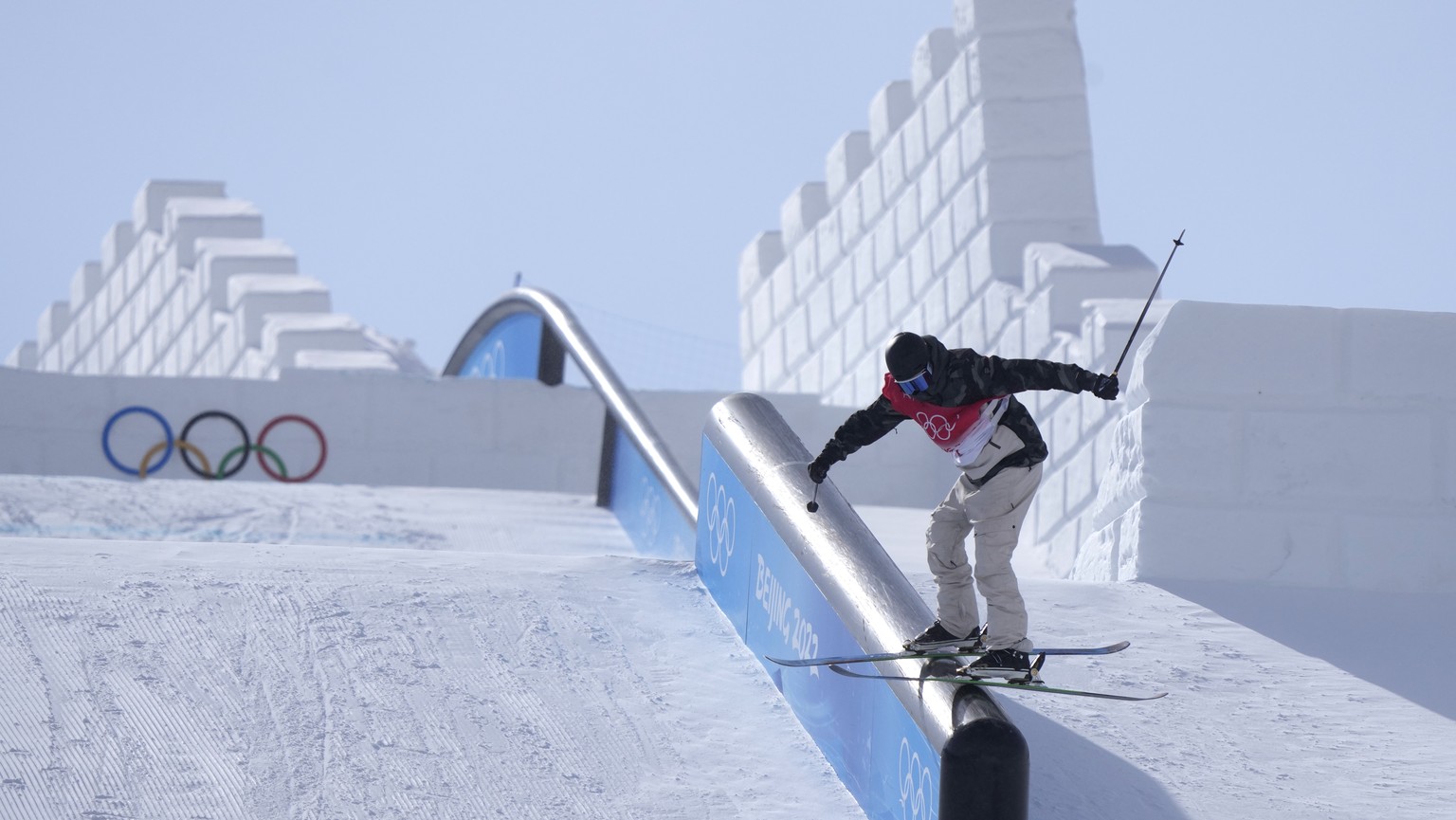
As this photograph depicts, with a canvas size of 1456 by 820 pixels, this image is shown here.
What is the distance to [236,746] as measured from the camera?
3869mm

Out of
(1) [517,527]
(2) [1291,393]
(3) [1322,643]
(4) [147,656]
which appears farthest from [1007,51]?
(4) [147,656]

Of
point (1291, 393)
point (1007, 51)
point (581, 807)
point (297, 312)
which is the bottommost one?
point (581, 807)

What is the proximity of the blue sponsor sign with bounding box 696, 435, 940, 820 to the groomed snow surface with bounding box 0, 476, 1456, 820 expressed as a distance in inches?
2.7

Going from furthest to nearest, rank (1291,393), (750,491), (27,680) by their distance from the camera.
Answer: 1. (1291,393)
2. (750,491)
3. (27,680)

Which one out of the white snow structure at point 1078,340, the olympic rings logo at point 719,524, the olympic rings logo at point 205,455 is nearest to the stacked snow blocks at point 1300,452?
the white snow structure at point 1078,340

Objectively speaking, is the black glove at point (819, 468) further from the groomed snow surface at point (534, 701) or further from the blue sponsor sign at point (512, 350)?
the blue sponsor sign at point (512, 350)

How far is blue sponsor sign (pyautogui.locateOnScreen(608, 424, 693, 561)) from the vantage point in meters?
6.75

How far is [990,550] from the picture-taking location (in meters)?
3.60

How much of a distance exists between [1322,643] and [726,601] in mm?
1830

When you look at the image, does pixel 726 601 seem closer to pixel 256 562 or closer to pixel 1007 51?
pixel 256 562

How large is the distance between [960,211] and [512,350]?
3322mm

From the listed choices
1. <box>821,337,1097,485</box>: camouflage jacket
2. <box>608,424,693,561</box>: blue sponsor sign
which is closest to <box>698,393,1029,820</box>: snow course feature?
<box>821,337,1097,485</box>: camouflage jacket

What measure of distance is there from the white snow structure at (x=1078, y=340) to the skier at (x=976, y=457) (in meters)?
2.13

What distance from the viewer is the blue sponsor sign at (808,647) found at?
3.66 m
